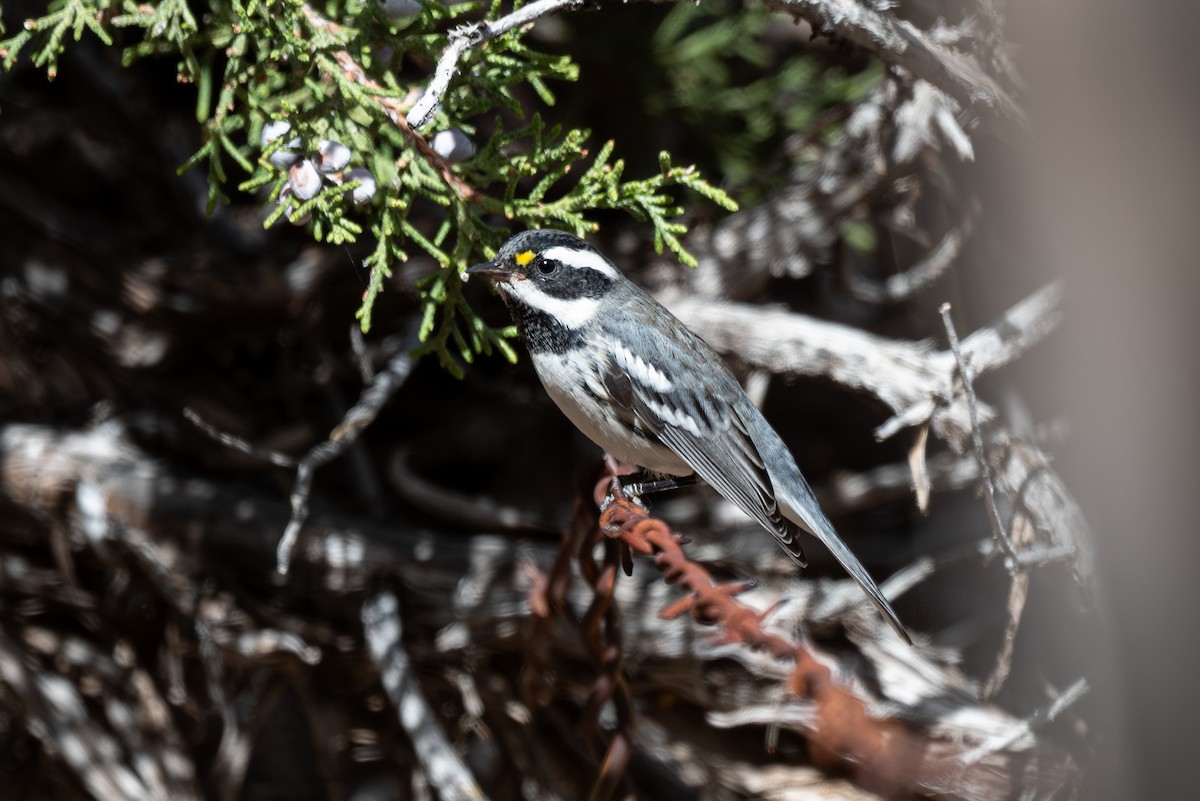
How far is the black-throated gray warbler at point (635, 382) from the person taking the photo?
2963 mm

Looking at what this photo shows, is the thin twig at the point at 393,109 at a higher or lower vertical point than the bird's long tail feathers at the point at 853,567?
higher

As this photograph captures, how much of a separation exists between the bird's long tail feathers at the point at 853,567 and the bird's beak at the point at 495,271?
1042mm

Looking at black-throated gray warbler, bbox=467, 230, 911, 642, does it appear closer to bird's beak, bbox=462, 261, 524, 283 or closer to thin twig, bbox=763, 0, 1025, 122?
bird's beak, bbox=462, 261, 524, 283

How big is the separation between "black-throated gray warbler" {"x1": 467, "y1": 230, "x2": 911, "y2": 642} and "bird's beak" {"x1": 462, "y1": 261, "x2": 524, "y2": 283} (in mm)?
10

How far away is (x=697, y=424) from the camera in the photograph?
3.05m

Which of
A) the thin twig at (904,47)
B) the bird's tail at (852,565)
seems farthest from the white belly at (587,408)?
the thin twig at (904,47)

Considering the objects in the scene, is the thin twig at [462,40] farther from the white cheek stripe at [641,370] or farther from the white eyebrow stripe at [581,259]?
the white cheek stripe at [641,370]

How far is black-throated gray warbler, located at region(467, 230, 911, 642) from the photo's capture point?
117 inches

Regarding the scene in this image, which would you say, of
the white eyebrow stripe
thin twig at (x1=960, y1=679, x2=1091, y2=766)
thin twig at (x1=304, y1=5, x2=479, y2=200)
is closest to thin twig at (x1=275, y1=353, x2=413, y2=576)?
the white eyebrow stripe

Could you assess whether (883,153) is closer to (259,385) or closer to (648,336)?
(648,336)

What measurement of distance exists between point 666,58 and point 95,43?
7.10 feet

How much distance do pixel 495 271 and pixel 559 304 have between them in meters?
0.33

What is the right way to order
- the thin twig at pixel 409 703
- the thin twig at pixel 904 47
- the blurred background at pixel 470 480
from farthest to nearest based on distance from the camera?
the blurred background at pixel 470 480 → the thin twig at pixel 409 703 → the thin twig at pixel 904 47

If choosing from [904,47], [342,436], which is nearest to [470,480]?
[342,436]
